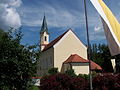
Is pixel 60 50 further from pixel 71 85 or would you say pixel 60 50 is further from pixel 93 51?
pixel 93 51

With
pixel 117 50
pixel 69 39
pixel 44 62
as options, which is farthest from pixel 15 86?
pixel 44 62

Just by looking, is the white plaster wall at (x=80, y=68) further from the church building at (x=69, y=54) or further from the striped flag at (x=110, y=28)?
the striped flag at (x=110, y=28)

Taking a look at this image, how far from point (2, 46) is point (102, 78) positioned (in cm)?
586

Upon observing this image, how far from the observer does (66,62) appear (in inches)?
1900

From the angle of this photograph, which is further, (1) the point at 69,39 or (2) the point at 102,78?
(1) the point at 69,39

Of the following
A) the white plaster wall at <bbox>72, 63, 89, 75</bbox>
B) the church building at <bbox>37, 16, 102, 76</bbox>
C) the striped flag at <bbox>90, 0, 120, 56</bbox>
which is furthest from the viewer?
the church building at <bbox>37, 16, 102, 76</bbox>

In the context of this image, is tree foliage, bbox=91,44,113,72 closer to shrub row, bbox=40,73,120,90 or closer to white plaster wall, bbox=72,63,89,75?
white plaster wall, bbox=72,63,89,75

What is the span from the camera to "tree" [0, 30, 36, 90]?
10.9m

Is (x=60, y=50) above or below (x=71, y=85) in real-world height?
above

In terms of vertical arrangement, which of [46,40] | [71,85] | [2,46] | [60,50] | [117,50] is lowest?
[71,85]

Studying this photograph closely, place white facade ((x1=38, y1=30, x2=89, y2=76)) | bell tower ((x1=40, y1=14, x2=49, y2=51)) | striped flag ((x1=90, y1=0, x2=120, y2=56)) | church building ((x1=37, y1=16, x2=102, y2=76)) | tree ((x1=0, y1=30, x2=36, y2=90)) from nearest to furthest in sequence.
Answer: striped flag ((x1=90, y1=0, x2=120, y2=56))
tree ((x1=0, y1=30, x2=36, y2=90))
church building ((x1=37, y1=16, x2=102, y2=76))
white facade ((x1=38, y1=30, x2=89, y2=76))
bell tower ((x1=40, y1=14, x2=49, y2=51))

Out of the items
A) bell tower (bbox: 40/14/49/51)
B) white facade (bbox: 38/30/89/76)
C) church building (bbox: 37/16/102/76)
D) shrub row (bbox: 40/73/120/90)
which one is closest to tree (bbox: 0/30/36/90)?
shrub row (bbox: 40/73/120/90)

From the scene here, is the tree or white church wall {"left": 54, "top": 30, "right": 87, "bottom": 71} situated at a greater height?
white church wall {"left": 54, "top": 30, "right": 87, "bottom": 71}

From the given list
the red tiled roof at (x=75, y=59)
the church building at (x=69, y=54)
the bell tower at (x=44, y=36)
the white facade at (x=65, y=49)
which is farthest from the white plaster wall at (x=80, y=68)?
the bell tower at (x=44, y=36)
